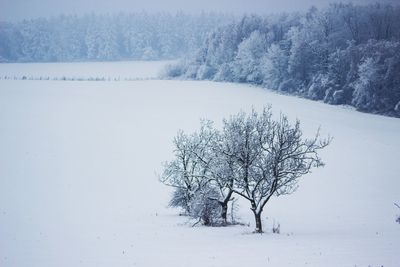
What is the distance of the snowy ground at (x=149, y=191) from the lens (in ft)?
66.6

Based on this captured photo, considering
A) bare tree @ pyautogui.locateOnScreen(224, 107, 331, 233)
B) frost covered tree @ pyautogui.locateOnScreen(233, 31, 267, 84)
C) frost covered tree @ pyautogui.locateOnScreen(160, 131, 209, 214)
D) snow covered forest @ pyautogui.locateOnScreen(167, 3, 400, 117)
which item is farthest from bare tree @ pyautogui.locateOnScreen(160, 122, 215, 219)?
frost covered tree @ pyautogui.locateOnScreen(233, 31, 267, 84)

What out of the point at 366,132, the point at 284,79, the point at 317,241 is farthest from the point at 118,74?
the point at 317,241

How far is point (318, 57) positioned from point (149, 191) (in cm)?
7299

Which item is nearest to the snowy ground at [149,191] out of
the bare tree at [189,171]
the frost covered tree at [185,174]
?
the frost covered tree at [185,174]

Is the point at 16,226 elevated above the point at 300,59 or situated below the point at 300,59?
below

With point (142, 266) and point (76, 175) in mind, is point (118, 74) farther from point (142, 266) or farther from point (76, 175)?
point (142, 266)

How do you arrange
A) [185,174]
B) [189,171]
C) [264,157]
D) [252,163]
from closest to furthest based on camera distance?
[252,163], [264,157], [185,174], [189,171]

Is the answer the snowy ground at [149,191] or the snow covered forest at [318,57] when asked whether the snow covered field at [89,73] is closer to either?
the snow covered forest at [318,57]

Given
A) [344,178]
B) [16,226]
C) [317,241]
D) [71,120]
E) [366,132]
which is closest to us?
[317,241]

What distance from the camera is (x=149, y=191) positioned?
4447 centimetres

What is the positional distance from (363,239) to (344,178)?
2604 cm

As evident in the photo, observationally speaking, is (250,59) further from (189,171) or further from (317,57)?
(189,171)

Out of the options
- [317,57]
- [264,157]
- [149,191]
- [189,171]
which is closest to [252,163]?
[264,157]

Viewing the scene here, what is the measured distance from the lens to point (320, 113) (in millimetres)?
81750
